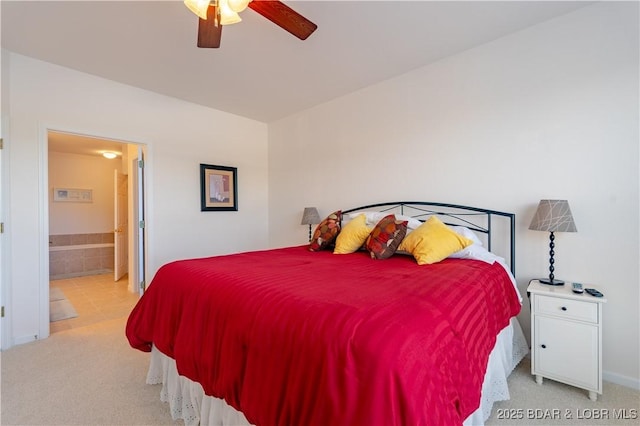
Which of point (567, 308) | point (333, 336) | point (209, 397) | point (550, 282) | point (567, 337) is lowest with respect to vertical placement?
point (209, 397)

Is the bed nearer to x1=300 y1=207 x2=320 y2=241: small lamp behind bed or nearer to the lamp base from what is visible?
the lamp base

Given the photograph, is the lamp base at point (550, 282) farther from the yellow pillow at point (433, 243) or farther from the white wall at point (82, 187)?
the white wall at point (82, 187)

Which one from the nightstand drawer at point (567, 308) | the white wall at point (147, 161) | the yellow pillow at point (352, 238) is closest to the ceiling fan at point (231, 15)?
the yellow pillow at point (352, 238)

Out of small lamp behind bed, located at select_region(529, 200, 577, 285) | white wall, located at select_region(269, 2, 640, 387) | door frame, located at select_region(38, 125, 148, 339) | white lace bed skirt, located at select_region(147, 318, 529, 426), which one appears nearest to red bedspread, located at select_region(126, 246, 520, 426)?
white lace bed skirt, located at select_region(147, 318, 529, 426)

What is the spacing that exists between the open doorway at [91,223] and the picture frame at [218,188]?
40.0 inches

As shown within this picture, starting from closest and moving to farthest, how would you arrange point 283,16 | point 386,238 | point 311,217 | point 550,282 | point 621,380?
point 283,16
point 621,380
point 550,282
point 386,238
point 311,217

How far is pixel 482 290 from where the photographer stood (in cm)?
162

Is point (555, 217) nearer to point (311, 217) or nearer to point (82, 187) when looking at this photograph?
point (311, 217)

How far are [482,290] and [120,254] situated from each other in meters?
5.66

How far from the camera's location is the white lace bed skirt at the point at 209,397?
4.57 feet

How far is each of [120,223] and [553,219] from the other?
588 cm

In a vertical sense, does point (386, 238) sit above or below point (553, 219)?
below

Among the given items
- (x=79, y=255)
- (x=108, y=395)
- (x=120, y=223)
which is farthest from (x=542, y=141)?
(x=79, y=255)

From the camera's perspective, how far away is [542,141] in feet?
7.52
